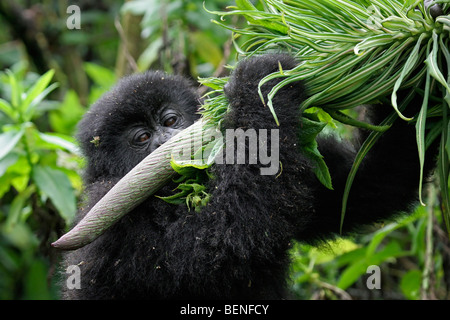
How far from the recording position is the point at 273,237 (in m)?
2.01

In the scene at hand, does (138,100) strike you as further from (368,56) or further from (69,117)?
(69,117)

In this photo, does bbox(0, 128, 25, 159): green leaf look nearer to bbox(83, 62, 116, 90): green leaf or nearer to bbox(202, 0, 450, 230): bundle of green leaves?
bbox(83, 62, 116, 90): green leaf

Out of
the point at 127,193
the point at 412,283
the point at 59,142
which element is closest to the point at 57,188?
the point at 59,142

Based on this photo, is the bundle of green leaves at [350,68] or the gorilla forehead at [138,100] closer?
the bundle of green leaves at [350,68]

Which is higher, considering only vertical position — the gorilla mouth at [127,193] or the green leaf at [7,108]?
the green leaf at [7,108]

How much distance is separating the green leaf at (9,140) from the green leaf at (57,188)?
274 mm

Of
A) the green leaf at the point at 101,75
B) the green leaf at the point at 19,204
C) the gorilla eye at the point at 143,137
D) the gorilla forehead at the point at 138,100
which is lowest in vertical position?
the green leaf at the point at 19,204

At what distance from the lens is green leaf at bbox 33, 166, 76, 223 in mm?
3097

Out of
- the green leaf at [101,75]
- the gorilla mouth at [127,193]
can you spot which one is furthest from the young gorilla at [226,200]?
the green leaf at [101,75]

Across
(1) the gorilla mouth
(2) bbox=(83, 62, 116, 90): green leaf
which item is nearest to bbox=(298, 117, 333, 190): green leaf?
(1) the gorilla mouth

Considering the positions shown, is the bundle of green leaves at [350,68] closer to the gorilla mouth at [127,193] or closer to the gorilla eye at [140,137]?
the gorilla mouth at [127,193]

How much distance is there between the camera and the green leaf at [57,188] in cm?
310
